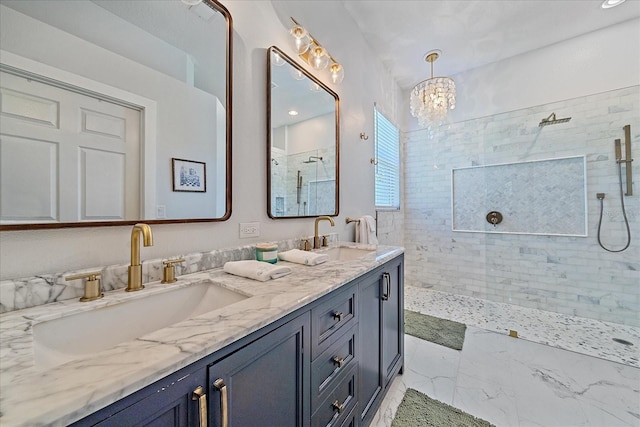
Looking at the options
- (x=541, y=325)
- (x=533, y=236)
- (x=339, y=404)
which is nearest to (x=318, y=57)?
(x=339, y=404)

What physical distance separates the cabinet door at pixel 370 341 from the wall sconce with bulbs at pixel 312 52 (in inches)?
60.2

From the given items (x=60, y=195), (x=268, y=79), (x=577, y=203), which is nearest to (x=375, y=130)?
(x=268, y=79)

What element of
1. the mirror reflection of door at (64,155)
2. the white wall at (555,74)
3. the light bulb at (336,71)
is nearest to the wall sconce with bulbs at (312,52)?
the light bulb at (336,71)

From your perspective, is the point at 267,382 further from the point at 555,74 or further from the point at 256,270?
the point at 555,74

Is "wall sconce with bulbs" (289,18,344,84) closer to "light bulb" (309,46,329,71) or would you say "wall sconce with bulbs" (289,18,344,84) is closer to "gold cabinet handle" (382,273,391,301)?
"light bulb" (309,46,329,71)

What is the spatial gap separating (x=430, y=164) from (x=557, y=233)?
1.60 m

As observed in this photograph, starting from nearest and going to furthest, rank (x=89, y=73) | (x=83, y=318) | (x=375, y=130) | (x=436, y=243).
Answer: (x=83, y=318)
(x=89, y=73)
(x=375, y=130)
(x=436, y=243)

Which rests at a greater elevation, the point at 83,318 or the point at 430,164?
the point at 430,164

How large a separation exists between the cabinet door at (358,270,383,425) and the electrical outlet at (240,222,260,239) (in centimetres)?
65

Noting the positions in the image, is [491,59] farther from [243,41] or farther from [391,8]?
[243,41]

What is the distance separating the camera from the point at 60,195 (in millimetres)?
777

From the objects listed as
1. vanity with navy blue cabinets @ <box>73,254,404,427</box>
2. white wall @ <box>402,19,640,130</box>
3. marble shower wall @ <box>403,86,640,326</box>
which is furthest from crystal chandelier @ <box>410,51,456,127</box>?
vanity with navy blue cabinets @ <box>73,254,404,427</box>

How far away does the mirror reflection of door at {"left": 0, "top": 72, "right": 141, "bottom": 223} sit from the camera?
70 centimetres

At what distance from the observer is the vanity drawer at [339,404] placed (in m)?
0.91
